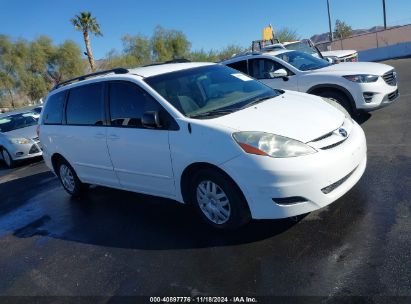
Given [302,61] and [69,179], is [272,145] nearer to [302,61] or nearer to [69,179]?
[69,179]

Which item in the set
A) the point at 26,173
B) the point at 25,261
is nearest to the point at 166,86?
the point at 25,261

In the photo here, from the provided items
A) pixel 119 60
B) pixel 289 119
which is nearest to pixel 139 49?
pixel 119 60

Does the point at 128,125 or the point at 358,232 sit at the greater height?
Answer: the point at 128,125

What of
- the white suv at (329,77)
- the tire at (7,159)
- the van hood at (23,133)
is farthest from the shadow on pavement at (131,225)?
the tire at (7,159)

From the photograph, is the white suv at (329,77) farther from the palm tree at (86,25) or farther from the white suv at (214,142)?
the palm tree at (86,25)

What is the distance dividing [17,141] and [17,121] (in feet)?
5.97

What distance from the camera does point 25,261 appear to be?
464 centimetres

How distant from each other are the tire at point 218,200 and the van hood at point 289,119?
1.74 feet

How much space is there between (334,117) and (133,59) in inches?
1963

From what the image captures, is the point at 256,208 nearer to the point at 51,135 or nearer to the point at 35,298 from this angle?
the point at 35,298

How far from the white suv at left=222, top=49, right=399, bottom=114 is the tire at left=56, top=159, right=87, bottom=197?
4.47 metres

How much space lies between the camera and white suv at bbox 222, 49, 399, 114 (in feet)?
24.7

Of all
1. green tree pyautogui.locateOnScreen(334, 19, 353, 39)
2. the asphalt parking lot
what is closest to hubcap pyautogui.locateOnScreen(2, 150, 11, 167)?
the asphalt parking lot

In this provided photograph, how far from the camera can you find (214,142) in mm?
3893
